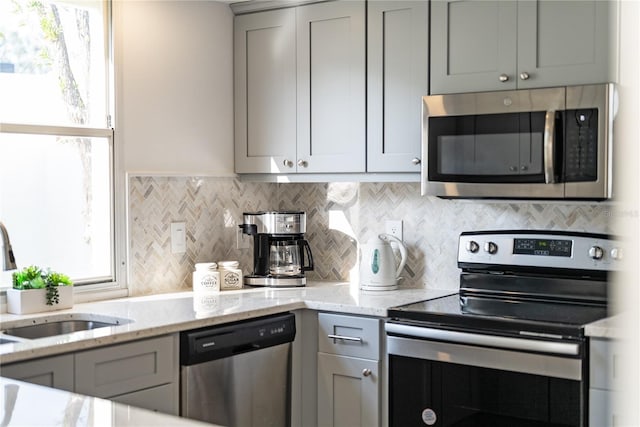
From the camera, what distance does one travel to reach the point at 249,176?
12.0ft

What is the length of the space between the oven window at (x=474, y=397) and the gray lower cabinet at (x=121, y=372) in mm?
832

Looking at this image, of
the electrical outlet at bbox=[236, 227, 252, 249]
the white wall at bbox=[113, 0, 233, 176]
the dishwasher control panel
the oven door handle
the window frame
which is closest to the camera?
the oven door handle

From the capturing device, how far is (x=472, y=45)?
2.94 m

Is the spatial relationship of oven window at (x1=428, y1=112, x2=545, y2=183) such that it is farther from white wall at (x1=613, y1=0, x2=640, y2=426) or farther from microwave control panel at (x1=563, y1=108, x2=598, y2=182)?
white wall at (x1=613, y1=0, x2=640, y2=426)

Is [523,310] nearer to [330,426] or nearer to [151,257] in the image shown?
[330,426]

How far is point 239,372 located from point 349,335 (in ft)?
1.49

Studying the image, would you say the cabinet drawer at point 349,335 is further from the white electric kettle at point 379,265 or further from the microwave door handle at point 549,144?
the microwave door handle at point 549,144

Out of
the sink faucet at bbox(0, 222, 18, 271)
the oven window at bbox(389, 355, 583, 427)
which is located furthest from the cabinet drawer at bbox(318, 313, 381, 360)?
the sink faucet at bbox(0, 222, 18, 271)

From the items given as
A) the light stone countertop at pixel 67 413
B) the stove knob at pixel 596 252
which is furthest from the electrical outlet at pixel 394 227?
the light stone countertop at pixel 67 413

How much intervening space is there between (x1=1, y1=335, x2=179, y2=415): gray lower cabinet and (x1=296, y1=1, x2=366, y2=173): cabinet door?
1.19 meters

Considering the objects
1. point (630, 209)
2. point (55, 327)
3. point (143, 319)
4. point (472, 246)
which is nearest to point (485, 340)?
point (472, 246)

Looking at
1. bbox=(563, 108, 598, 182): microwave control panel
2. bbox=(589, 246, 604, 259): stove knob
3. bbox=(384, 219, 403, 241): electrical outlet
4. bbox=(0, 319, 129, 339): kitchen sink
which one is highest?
bbox=(563, 108, 598, 182): microwave control panel

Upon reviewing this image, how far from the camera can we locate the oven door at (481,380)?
2.40m

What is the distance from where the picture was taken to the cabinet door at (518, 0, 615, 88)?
267 centimetres
